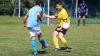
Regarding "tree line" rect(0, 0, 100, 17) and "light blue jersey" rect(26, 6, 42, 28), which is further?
"tree line" rect(0, 0, 100, 17)

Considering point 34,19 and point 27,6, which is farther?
point 27,6

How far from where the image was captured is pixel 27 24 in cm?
1399

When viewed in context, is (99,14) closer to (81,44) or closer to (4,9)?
(4,9)

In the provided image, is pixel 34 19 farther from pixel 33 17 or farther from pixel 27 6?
pixel 27 6

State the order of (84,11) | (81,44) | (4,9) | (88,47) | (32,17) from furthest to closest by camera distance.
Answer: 1. (4,9)
2. (84,11)
3. (81,44)
4. (88,47)
5. (32,17)

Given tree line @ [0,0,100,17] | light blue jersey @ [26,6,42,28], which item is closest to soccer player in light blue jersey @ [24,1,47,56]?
light blue jersey @ [26,6,42,28]

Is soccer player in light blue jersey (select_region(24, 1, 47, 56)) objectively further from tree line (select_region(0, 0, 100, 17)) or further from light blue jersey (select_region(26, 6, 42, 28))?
tree line (select_region(0, 0, 100, 17))

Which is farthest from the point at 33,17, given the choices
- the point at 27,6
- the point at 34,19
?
the point at 27,6

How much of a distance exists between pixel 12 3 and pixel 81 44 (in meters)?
27.6

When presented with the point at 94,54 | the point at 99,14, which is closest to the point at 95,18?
the point at 99,14

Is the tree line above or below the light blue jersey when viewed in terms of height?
below

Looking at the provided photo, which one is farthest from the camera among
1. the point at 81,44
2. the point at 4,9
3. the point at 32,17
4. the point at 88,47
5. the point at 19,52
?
the point at 4,9

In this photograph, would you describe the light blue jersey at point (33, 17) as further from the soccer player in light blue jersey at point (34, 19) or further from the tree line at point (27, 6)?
the tree line at point (27, 6)

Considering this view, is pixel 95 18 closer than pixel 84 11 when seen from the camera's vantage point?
No
